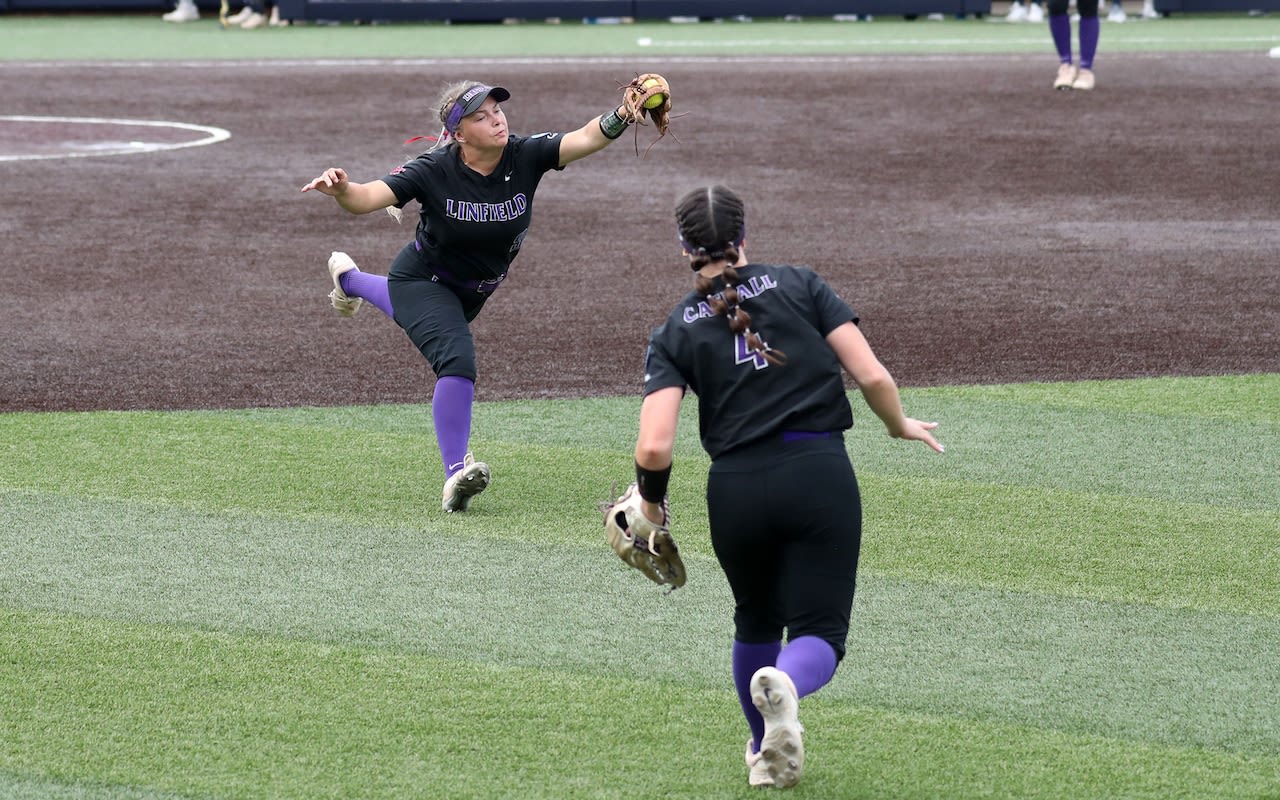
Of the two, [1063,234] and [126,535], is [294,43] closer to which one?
[1063,234]

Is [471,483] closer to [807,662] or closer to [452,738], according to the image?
[452,738]

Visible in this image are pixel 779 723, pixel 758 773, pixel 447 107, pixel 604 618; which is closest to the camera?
pixel 779 723

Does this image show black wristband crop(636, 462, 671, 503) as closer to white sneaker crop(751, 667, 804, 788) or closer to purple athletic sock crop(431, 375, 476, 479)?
white sneaker crop(751, 667, 804, 788)

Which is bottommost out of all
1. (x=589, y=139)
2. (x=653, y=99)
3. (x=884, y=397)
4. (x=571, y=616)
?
(x=571, y=616)

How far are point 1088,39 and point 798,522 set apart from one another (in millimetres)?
14653

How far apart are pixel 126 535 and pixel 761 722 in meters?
3.08

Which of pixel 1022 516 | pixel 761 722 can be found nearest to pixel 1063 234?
pixel 1022 516

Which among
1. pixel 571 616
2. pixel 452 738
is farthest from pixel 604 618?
pixel 452 738

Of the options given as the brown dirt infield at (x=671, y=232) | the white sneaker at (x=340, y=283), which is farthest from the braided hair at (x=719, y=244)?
the brown dirt infield at (x=671, y=232)

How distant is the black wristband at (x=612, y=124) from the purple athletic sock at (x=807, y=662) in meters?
3.02

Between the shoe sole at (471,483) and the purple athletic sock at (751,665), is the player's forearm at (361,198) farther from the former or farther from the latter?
the purple athletic sock at (751,665)

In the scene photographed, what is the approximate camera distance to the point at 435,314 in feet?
23.3

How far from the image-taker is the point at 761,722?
14.7ft

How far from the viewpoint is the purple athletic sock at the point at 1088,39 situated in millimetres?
17467
